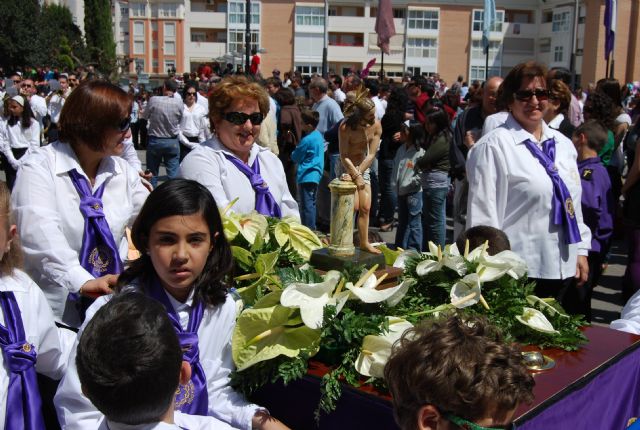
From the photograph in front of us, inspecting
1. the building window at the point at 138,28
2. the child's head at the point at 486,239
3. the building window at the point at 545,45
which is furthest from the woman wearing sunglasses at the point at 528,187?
the building window at the point at 138,28

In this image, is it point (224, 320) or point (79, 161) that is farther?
point (79, 161)

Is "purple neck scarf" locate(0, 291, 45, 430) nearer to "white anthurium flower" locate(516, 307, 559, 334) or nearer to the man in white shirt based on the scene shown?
"white anthurium flower" locate(516, 307, 559, 334)

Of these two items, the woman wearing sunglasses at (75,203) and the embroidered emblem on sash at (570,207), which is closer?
the woman wearing sunglasses at (75,203)

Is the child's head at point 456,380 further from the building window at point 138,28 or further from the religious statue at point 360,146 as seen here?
the building window at point 138,28

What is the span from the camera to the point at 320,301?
2143 millimetres

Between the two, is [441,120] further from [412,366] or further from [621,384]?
[412,366]

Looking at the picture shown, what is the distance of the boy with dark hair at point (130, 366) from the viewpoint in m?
1.57

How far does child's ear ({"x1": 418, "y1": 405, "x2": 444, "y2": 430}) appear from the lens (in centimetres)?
152

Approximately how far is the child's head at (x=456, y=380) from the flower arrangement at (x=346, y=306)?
44 cm

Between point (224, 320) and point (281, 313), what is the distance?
0.20m

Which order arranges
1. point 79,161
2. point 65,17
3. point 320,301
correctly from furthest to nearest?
point 65,17, point 79,161, point 320,301

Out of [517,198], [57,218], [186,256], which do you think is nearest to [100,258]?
[57,218]

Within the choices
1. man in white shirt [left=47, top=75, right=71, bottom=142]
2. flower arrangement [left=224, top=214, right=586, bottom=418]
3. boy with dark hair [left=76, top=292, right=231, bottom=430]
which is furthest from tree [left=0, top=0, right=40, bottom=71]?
boy with dark hair [left=76, top=292, right=231, bottom=430]

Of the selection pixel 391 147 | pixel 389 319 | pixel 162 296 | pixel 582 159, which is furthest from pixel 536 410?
pixel 391 147
